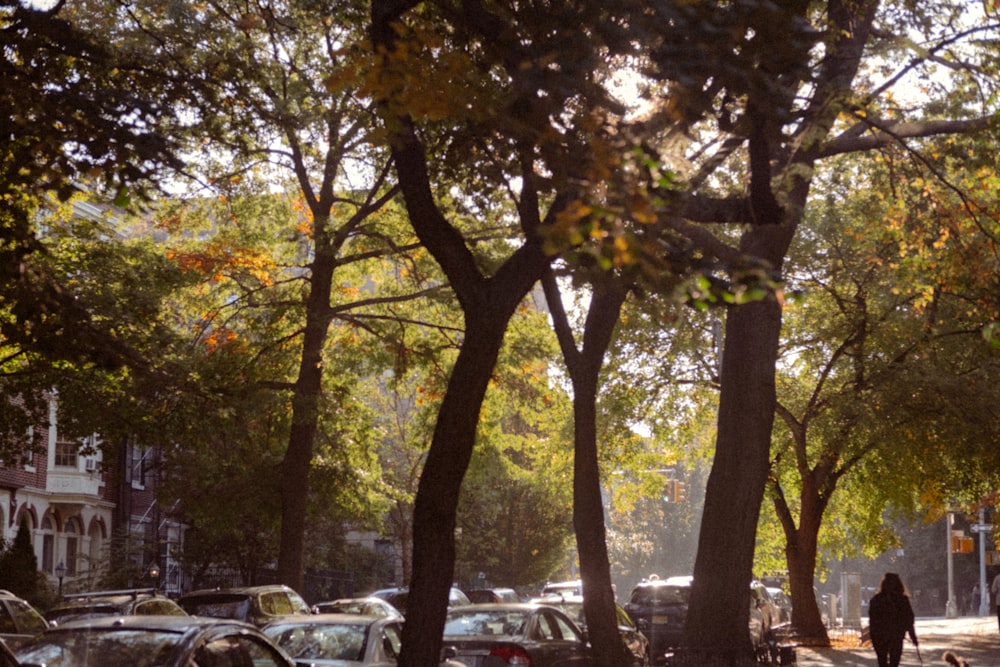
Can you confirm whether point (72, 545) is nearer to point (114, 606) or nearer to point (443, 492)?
point (114, 606)

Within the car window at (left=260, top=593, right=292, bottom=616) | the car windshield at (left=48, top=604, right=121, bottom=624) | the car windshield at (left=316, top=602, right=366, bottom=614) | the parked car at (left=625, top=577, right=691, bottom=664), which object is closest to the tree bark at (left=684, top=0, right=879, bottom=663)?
the car window at (left=260, top=593, right=292, bottom=616)

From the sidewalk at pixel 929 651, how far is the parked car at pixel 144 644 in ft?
50.7

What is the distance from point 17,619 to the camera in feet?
64.6

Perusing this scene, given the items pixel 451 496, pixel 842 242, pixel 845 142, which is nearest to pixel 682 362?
pixel 842 242

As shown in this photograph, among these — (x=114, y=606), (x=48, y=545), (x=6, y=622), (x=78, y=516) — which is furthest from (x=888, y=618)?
(x=78, y=516)

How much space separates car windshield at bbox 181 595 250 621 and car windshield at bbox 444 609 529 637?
4.94m

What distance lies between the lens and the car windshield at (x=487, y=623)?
57.4 ft

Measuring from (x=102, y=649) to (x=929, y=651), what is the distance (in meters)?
28.2

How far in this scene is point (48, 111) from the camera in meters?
13.2

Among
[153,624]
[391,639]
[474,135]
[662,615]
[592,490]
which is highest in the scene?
[474,135]

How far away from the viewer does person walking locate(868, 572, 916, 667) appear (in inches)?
801

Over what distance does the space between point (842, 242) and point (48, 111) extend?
70.1 ft

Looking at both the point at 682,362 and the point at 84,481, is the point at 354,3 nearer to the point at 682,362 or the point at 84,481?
the point at 682,362

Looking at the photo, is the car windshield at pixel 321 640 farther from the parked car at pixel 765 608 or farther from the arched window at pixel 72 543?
the arched window at pixel 72 543
